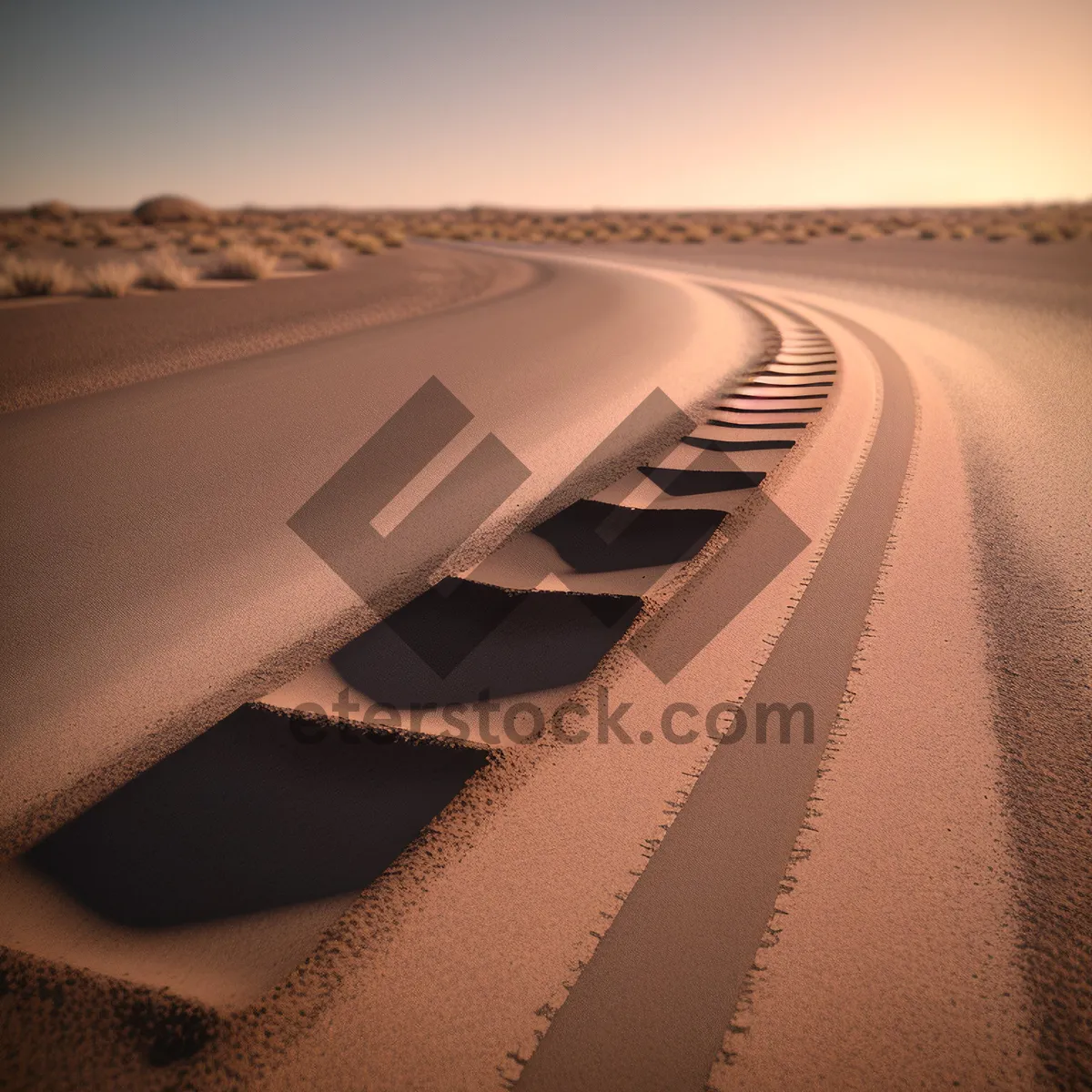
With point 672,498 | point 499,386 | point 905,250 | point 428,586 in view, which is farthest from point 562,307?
point 905,250

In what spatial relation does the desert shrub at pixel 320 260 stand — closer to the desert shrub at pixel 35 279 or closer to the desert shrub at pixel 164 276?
the desert shrub at pixel 164 276

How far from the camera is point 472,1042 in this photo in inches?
56.6

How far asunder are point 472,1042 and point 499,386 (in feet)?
18.3

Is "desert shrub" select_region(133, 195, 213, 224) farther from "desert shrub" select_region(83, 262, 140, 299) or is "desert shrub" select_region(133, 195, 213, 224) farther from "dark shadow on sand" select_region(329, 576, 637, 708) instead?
"dark shadow on sand" select_region(329, 576, 637, 708)

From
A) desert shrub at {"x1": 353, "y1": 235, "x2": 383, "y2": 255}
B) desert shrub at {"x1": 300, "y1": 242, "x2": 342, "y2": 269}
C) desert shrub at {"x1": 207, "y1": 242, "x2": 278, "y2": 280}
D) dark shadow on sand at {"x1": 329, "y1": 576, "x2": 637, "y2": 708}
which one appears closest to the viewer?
dark shadow on sand at {"x1": 329, "y1": 576, "x2": 637, "y2": 708}

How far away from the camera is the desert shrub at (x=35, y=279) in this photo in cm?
898

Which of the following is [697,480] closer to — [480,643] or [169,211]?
[480,643]

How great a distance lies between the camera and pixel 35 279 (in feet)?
29.6

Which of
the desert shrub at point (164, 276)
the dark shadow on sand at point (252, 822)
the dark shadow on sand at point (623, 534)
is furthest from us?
the desert shrub at point (164, 276)

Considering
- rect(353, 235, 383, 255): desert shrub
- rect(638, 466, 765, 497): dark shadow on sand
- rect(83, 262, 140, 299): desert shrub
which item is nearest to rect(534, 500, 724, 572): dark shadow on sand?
rect(638, 466, 765, 497): dark shadow on sand

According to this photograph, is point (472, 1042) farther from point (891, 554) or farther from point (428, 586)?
point (891, 554)

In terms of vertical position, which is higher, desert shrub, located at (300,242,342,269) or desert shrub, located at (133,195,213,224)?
desert shrub, located at (133,195,213,224)

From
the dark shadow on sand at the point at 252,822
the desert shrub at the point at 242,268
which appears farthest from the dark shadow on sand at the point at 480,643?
the desert shrub at the point at 242,268

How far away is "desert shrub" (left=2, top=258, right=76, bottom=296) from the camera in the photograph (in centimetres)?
898
